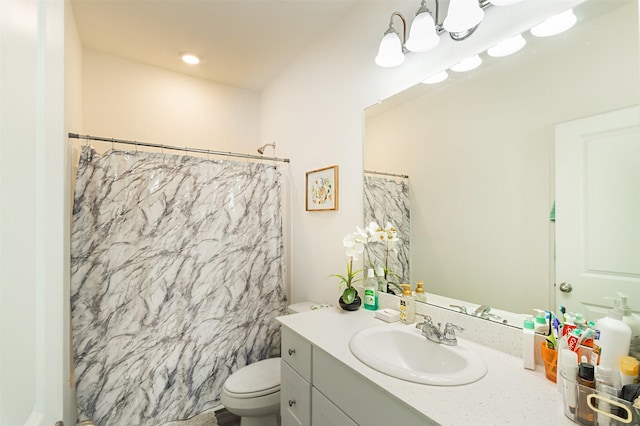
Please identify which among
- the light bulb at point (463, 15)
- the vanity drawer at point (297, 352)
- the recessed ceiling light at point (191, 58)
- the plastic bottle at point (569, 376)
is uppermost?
the recessed ceiling light at point (191, 58)

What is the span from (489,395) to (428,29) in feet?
4.54

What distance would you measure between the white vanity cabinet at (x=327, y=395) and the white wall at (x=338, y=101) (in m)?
0.64

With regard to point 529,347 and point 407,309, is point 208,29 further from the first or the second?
point 529,347

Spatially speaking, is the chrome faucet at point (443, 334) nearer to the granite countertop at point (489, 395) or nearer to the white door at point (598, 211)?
the granite countertop at point (489, 395)

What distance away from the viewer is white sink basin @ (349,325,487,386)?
91 centimetres

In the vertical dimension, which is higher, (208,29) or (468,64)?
(208,29)

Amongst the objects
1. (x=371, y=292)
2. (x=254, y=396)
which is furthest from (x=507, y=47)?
(x=254, y=396)

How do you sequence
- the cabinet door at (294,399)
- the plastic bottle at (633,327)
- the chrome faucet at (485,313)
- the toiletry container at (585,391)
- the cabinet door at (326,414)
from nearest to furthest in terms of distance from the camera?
1. the toiletry container at (585,391)
2. the plastic bottle at (633,327)
3. the cabinet door at (326,414)
4. the chrome faucet at (485,313)
5. the cabinet door at (294,399)

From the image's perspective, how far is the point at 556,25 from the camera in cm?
100

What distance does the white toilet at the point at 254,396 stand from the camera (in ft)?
5.28

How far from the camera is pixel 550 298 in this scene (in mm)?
1031

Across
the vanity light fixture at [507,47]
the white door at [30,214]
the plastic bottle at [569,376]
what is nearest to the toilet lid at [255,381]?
the white door at [30,214]

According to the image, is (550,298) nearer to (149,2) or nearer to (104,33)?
(149,2)

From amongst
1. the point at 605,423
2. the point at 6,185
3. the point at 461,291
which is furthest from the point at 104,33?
the point at 605,423
